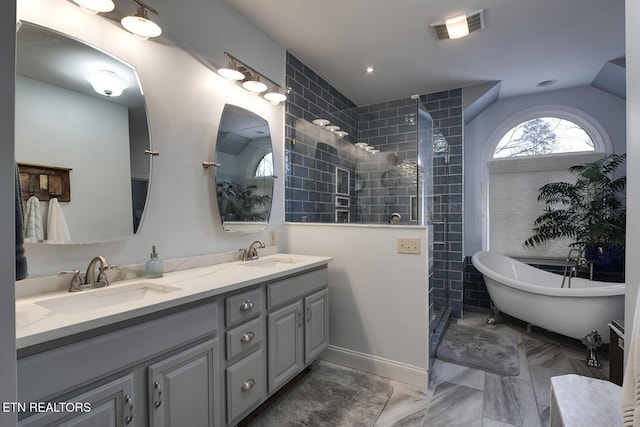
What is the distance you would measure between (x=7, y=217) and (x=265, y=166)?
1.92 metres

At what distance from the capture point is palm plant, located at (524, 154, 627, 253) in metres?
3.03

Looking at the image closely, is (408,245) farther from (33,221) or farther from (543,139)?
(543,139)

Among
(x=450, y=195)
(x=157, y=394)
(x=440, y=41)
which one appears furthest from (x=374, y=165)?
(x=157, y=394)

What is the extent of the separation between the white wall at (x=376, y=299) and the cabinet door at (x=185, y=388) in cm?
128

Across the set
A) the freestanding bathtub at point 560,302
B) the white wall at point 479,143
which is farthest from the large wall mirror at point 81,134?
the white wall at point 479,143

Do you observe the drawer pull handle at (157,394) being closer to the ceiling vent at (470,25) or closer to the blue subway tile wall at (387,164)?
the blue subway tile wall at (387,164)

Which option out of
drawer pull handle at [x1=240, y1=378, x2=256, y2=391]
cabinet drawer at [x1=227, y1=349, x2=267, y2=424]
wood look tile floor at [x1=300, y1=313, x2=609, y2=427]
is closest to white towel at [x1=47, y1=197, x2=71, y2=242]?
cabinet drawer at [x1=227, y1=349, x2=267, y2=424]

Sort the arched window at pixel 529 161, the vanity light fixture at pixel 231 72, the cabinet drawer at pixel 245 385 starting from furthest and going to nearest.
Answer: the arched window at pixel 529 161, the vanity light fixture at pixel 231 72, the cabinet drawer at pixel 245 385

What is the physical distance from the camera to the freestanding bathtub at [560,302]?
7.84ft

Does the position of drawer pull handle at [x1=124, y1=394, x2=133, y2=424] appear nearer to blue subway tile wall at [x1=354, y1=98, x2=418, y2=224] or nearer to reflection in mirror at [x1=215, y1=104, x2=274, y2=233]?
reflection in mirror at [x1=215, y1=104, x2=274, y2=233]

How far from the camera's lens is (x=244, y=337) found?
150cm

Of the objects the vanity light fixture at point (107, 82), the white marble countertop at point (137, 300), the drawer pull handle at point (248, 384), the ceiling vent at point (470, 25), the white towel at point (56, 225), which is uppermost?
the ceiling vent at point (470, 25)

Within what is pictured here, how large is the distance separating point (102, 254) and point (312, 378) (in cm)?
162

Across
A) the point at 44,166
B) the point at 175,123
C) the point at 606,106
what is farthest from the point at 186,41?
the point at 606,106
